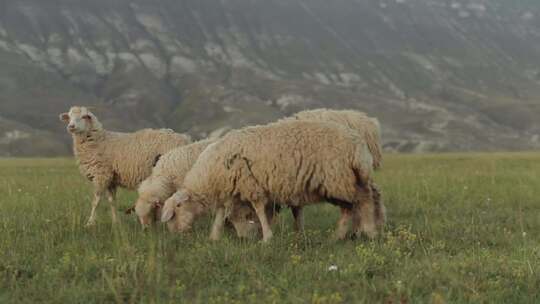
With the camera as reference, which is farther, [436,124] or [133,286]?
[436,124]

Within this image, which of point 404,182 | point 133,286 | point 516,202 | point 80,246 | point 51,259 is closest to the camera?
point 133,286

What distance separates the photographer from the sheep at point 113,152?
13141 millimetres

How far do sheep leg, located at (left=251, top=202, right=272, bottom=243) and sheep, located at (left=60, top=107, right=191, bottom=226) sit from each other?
447 cm

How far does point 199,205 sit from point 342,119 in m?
3.53

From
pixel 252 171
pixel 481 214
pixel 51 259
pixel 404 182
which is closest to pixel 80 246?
pixel 51 259

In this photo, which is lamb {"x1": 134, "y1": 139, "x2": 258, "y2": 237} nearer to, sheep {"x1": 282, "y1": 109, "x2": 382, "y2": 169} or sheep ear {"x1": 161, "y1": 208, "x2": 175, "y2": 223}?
sheep ear {"x1": 161, "y1": 208, "x2": 175, "y2": 223}

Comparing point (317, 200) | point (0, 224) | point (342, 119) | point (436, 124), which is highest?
point (342, 119)

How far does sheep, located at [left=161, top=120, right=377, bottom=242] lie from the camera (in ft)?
30.1

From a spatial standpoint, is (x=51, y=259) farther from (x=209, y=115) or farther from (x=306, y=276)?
(x=209, y=115)

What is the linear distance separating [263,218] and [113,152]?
5.59 m

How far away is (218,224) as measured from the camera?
9.61 metres

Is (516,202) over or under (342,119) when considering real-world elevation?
under

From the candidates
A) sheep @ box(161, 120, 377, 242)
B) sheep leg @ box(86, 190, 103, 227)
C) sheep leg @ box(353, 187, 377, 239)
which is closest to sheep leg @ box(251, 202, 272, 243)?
sheep @ box(161, 120, 377, 242)

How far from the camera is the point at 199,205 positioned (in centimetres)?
1024
